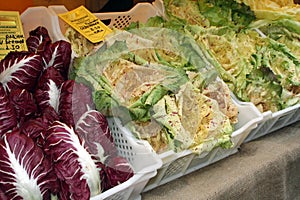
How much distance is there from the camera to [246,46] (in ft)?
6.43

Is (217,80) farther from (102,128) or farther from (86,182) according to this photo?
(86,182)

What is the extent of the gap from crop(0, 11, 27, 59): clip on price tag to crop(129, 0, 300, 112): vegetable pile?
1.57 ft

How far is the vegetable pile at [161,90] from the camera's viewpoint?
139 cm

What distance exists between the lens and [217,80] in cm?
170

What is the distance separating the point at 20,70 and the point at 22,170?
1.36 ft

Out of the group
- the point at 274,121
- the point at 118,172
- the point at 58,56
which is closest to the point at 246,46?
the point at 274,121

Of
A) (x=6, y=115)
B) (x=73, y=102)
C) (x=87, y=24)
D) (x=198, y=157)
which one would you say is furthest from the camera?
(x=87, y=24)

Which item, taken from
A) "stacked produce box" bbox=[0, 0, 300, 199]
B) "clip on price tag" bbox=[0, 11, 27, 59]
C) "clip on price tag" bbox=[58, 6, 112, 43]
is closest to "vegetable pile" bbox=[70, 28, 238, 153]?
"stacked produce box" bbox=[0, 0, 300, 199]

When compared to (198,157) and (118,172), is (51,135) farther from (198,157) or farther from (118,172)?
(198,157)

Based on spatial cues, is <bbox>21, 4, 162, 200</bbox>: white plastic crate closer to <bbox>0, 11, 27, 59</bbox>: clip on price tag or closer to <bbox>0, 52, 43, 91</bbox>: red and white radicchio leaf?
<bbox>0, 52, 43, 91</bbox>: red and white radicchio leaf

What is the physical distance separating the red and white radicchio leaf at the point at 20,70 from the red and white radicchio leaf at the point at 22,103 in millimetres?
58

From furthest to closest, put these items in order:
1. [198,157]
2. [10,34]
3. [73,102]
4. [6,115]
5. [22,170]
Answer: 1. [10,34]
2. [198,157]
3. [73,102]
4. [6,115]
5. [22,170]

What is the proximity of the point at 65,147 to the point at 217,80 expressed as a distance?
749mm

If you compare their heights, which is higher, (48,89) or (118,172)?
(48,89)
